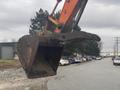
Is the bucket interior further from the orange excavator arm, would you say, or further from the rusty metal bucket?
the orange excavator arm

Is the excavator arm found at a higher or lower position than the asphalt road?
higher

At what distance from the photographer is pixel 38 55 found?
1338 centimetres

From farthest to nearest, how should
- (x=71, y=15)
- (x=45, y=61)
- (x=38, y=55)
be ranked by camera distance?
(x=45, y=61) → (x=38, y=55) → (x=71, y=15)

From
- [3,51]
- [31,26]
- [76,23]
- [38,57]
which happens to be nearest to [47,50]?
[38,57]

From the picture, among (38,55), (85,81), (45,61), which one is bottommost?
(85,81)

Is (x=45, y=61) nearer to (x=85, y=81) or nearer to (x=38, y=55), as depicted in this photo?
(x=38, y=55)

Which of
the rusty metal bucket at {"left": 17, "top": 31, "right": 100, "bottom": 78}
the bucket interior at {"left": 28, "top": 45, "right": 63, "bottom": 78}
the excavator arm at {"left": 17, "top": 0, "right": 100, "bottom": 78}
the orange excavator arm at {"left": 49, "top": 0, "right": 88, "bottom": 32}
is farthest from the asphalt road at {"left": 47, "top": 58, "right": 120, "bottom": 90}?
the orange excavator arm at {"left": 49, "top": 0, "right": 88, "bottom": 32}

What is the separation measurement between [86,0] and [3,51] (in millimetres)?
83533

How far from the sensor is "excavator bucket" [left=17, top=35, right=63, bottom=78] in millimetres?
12828

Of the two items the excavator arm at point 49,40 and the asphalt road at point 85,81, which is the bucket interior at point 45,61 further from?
the asphalt road at point 85,81

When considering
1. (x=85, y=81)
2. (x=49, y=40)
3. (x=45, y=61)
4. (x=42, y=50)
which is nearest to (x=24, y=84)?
(x=85, y=81)

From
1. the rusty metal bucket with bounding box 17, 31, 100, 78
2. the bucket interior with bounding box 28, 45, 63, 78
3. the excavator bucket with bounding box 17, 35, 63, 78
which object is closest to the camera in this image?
the rusty metal bucket with bounding box 17, 31, 100, 78

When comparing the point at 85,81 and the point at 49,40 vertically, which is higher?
the point at 49,40

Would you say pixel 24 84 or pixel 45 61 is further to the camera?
pixel 24 84
